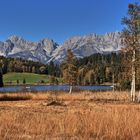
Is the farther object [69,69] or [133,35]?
[69,69]

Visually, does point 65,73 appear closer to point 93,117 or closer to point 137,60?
point 137,60

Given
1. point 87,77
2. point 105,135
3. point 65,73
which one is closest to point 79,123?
point 105,135

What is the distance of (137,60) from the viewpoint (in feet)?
129

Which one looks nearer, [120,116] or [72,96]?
[120,116]

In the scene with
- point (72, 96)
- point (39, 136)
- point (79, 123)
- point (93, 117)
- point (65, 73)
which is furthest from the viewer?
point (65, 73)

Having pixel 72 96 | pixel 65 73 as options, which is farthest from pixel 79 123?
pixel 65 73

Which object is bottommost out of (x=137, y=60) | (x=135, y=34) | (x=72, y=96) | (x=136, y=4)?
(x=72, y=96)

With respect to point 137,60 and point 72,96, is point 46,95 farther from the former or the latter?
point 137,60

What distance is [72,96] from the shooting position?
3888cm

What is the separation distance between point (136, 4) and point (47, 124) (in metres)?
30.9

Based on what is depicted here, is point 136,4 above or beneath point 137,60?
above

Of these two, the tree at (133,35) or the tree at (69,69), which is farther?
the tree at (69,69)

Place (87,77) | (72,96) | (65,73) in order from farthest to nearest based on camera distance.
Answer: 1. (87,77)
2. (65,73)
3. (72,96)

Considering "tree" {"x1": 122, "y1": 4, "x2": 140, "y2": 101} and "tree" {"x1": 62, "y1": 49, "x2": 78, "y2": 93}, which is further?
"tree" {"x1": 62, "y1": 49, "x2": 78, "y2": 93}
